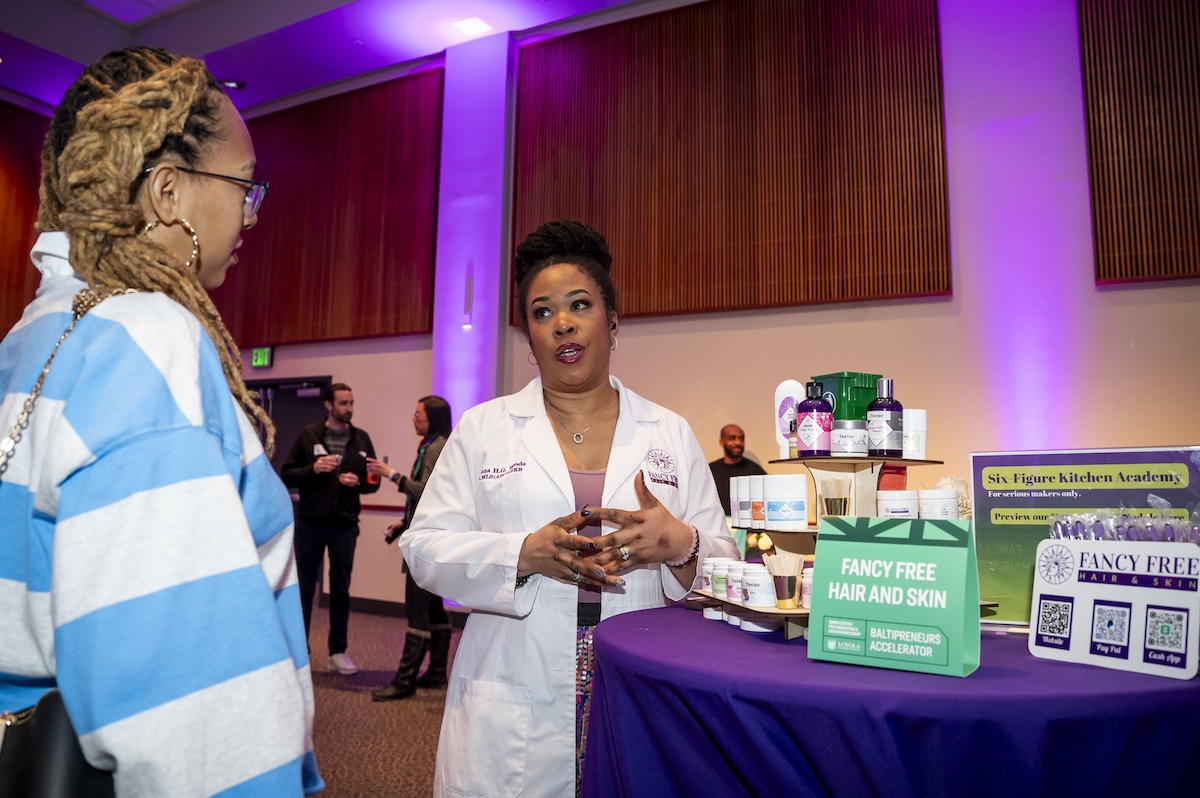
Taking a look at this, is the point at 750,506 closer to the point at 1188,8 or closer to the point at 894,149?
the point at 894,149

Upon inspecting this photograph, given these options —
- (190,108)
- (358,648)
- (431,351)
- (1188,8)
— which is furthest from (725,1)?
(190,108)

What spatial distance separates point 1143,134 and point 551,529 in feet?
18.6

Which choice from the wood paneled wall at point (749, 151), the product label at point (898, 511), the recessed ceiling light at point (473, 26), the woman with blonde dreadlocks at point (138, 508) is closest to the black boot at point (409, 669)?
the wood paneled wall at point (749, 151)

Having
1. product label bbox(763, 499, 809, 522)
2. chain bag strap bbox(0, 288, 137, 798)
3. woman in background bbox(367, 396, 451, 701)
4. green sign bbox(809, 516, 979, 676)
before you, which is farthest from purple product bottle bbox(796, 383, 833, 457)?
woman in background bbox(367, 396, 451, 701)

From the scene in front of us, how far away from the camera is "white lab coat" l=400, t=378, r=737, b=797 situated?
1.73m

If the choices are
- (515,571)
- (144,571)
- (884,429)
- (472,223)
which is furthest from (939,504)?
(472,223)

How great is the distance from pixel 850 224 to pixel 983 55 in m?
1.51

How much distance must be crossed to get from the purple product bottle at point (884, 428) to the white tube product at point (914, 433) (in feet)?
0.16

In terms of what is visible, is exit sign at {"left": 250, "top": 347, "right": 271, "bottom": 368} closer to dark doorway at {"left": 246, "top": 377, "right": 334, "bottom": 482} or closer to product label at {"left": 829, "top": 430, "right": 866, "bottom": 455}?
dark doorway at {"left": 246, "top": 377, "right": 334, "bottom": 482}

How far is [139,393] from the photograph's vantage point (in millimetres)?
774

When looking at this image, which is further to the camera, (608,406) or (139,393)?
(608,406)

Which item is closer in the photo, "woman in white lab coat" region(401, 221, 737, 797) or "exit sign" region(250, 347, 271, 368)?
"woman in white lab coat" region(401, 221, 737, 797)

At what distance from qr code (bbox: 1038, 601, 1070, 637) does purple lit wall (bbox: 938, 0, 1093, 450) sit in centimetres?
477

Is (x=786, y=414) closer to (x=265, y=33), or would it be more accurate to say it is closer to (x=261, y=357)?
(x=265, y=33)
